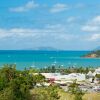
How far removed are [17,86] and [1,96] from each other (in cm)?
166

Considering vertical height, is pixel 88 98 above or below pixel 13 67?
below

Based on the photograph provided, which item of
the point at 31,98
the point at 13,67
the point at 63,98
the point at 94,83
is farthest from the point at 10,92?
the point at 94,83

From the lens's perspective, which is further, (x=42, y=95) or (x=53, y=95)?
(x=53, y=95)

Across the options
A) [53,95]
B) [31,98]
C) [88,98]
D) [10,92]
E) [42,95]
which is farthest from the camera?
[88,98]

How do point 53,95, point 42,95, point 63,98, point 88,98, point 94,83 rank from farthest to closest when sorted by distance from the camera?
point 94,83
point 88,98
point 63,98
point 53,95
point 42,95

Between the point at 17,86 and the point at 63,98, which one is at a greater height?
the point at 17,86

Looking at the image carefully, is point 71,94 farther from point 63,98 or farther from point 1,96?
point 1,96

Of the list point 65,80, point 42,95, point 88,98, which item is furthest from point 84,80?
point 42,95

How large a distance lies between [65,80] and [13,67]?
48.9 metres

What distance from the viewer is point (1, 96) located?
102 feet

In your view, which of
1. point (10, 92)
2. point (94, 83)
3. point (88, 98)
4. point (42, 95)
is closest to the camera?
point (10, 92)

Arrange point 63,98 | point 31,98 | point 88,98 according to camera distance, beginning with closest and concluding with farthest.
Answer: point 31,98, point 63,98, point 88,98

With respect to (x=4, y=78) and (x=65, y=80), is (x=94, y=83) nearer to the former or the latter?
(x=65, y=80)

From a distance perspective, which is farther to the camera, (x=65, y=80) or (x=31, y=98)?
(x=65, y=80)
